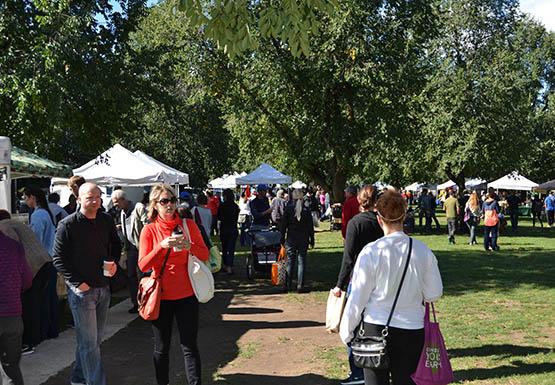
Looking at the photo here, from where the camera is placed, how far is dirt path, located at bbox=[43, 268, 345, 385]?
656 centimetres

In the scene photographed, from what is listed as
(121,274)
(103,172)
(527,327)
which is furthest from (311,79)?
(527,327)

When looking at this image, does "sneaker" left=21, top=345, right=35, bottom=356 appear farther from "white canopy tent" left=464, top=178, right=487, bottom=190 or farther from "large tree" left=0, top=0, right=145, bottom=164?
"white canopy tent" left=464, top=178, right=487, bottom=190

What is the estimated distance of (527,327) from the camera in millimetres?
8781

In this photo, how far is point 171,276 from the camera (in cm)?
522

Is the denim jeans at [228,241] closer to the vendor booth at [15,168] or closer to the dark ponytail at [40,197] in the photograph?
the vendor booth at [15,168]

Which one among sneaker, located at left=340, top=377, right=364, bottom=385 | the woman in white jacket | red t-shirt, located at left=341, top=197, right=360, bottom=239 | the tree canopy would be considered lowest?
sneaker, located at left=340, top=377, right=364, bottom=385

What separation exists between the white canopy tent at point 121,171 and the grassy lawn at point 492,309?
14.5 ft

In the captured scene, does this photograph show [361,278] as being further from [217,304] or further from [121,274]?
[121,274]

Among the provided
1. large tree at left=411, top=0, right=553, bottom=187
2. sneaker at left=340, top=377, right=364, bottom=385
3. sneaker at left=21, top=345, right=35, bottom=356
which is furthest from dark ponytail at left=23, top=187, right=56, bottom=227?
large tree at left=411, top=0, right=553, bottom=187

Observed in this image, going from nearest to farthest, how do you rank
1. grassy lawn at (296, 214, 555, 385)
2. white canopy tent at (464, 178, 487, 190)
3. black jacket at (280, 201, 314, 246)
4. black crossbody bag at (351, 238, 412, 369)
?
black crossbody bag at (351, 238, 412, 369), grassy lawn at (296, 214, 555, 385), black jacket at (280, 201, 314, 246), white canopy tent at (464, 178, 487, 190)

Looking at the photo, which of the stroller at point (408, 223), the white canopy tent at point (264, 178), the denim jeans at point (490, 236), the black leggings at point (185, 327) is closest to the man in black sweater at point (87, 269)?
the black leggings at point (185, 327)

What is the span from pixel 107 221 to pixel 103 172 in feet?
32.7

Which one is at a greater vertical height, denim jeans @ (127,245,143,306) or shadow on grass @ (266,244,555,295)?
denim jeans @ (127,245,143,306)

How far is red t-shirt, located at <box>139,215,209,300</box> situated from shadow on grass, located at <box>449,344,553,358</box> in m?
3.61
